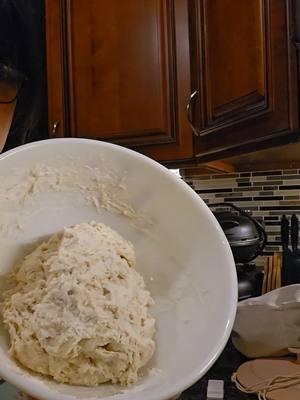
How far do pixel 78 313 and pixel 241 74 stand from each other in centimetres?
50

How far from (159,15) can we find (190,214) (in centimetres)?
61

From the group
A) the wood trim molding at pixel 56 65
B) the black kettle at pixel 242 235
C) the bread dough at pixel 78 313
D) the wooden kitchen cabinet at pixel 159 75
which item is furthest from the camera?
the wood trim molding at pixel 56 65

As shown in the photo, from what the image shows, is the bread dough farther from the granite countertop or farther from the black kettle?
the black kettle

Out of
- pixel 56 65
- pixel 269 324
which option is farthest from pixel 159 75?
pixel 269 324

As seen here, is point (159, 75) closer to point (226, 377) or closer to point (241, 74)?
point (241, 74)

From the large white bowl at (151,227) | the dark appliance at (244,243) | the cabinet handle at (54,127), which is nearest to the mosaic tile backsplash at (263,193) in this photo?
the dark appliance at (244,243)

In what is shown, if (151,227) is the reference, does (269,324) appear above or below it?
below

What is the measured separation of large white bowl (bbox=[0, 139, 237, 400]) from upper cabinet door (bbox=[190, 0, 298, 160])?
0.18m

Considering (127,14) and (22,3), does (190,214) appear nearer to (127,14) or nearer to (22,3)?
(127,14)

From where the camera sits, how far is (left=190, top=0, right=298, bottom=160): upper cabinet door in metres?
0.72

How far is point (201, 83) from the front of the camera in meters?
1.02

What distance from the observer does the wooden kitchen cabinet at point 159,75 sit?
0.85 m

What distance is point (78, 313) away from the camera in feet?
2.27

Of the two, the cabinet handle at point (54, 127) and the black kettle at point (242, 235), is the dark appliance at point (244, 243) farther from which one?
the cabinet handle at point (54, 127)
